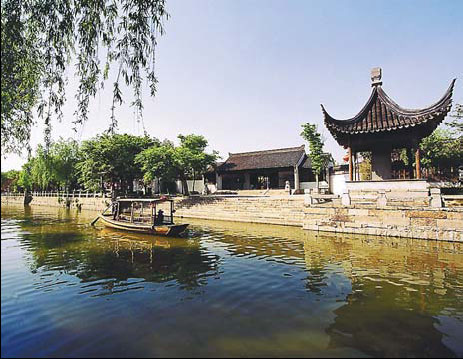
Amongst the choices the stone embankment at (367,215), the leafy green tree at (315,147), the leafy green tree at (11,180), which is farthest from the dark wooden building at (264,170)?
the leafy green tree at (11,180)

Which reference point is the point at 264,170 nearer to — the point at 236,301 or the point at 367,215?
the point at 367,215

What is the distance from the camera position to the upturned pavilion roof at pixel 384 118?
12422mm

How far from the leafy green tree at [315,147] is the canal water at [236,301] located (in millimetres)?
13581

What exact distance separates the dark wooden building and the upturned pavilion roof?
11964 mm

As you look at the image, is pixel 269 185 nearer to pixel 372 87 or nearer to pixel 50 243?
pixel 372 87

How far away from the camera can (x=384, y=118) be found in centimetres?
1408

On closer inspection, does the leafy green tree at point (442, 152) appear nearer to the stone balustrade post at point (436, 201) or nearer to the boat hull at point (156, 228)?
the stone balustrade post at point (436, 201)

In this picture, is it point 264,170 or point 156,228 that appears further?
point 264,170

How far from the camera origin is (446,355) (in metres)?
4.02

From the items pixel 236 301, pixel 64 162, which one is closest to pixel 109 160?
pixel 64 162

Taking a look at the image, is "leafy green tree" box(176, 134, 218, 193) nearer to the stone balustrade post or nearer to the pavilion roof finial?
the pavilion roof finial

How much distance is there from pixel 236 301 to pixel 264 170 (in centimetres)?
2356

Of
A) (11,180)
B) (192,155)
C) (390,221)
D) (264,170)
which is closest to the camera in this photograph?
(390,221)

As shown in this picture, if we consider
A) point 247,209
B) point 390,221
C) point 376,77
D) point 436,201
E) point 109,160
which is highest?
point 376,77
